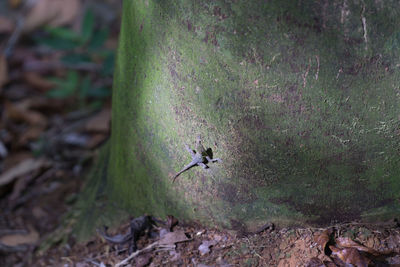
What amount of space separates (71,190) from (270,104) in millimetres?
1447

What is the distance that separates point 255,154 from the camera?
121 centimetres

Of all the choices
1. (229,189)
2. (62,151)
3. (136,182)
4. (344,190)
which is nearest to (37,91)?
(62,151)

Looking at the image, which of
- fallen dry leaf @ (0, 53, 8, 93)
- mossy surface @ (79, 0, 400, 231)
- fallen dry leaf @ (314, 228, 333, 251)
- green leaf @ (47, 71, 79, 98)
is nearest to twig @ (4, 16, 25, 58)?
fallen dry leaf @ (0, 53, 8, 93)

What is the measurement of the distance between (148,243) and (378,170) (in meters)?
0.77

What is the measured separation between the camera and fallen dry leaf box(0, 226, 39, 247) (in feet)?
6.54

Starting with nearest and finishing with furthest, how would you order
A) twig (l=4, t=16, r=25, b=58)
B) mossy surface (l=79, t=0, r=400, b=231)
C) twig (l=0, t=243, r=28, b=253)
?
mossy surface (l=79, t=0, r=400, b=231) < twig (l=0, t=243, r=28, b=253) < twig (l=4, t=16, r=25, b=58)

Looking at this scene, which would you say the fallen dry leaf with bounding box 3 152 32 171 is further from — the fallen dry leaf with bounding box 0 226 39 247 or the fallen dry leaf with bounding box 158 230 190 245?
the fallen dry leaf with bounding box 158 230 190 245

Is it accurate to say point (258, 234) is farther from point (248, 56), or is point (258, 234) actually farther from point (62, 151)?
point (62, 151)

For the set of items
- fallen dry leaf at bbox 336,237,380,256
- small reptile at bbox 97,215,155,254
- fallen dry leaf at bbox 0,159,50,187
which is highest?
fallen dry leaf at bbox 336,237,380,256

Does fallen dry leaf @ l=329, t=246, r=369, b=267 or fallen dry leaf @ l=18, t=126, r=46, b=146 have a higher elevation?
fallen dry leaf @ l=329, t=246, r=369, b=267

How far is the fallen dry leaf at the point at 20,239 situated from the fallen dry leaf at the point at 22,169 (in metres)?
0.54

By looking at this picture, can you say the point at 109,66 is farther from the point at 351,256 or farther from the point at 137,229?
the point at 351,256

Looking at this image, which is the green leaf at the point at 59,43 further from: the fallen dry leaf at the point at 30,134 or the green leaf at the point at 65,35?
the fallen dry leaf at the point at 30,134

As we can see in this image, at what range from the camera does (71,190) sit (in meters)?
2.24
